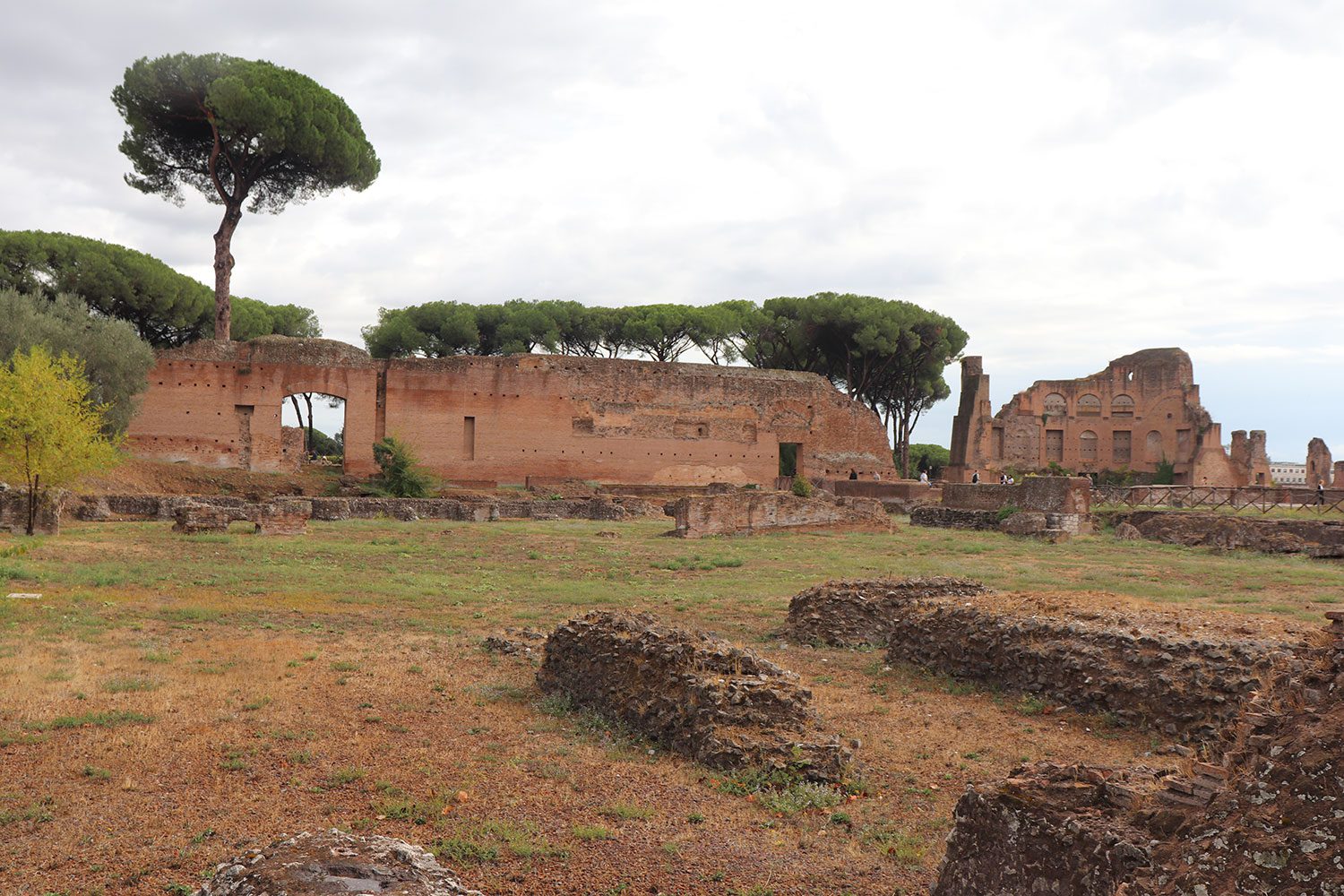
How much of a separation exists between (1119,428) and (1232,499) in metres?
24.1

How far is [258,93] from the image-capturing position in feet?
99.0

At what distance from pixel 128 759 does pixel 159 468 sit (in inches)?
1020

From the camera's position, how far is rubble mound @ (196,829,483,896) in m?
2.62

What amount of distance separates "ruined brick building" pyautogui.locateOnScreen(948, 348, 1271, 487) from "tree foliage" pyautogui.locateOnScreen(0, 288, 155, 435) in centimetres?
3340

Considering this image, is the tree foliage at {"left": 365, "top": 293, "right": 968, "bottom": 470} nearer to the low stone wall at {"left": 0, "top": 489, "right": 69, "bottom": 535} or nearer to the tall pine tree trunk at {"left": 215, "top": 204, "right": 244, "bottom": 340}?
the tall pine tree trunk at {"left": 215, "top": 204, "right": 244, "bottom": 340}

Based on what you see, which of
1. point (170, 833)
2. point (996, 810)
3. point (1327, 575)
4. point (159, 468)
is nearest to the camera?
point (996, 810)

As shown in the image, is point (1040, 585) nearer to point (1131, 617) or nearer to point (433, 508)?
point (1131, 617)


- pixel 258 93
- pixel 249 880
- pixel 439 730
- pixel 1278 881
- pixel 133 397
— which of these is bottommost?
pixel 439 730

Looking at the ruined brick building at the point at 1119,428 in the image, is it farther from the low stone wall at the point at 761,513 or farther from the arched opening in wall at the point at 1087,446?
the low stone wall at the point at 761,513

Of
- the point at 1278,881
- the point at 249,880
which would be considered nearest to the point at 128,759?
the point at 249,880

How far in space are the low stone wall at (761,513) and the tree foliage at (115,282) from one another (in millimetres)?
22421

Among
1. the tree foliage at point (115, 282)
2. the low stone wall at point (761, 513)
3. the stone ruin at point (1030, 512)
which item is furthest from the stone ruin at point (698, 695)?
the tree foliage at point (115, 282)

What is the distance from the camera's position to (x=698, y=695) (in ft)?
17.1

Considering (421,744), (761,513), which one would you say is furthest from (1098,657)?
(761,513)
